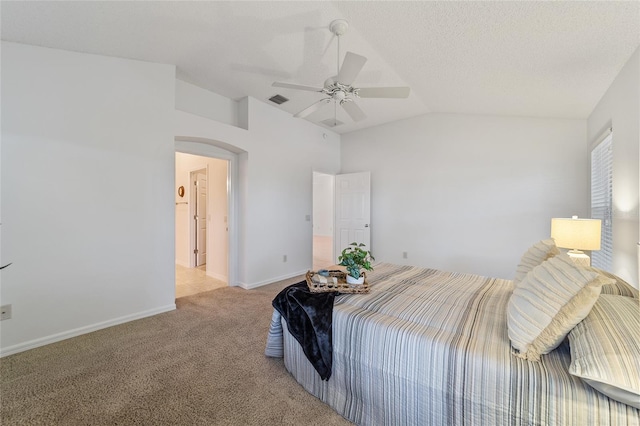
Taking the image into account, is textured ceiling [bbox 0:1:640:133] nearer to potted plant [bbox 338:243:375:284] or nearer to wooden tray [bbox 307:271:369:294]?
potted plant [bbox 338:243:375:284]

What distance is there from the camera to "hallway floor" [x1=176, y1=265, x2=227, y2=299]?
153 inches

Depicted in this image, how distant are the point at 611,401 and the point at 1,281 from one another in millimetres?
3911

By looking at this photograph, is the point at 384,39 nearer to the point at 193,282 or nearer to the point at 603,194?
the point at 603,194

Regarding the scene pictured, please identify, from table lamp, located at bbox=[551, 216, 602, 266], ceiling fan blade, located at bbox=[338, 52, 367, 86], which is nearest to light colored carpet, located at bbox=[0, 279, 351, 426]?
ceiling fan blade, located at bbox=[338, 52, 367, 86]

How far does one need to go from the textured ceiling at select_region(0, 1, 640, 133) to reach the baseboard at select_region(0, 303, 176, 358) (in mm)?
2607

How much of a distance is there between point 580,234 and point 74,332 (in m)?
4.82

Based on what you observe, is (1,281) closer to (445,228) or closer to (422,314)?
(422,314)

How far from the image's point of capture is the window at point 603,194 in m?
2.61

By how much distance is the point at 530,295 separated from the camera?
1290 millimetres

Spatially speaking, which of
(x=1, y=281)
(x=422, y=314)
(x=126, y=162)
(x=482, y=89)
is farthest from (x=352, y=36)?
(x=1, y=281)

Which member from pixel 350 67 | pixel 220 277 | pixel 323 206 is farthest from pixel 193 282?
pixel 323 206

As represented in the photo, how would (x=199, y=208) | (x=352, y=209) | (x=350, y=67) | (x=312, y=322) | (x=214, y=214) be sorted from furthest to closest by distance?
(x=352, y=209) → (x=199, y=208) → (x=214, y=214) → (x=350, y=67) → (x=312, y=322)

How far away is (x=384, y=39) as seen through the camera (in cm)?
243

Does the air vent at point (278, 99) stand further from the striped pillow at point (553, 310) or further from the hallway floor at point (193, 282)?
the striped pillow at point (553, 310)
